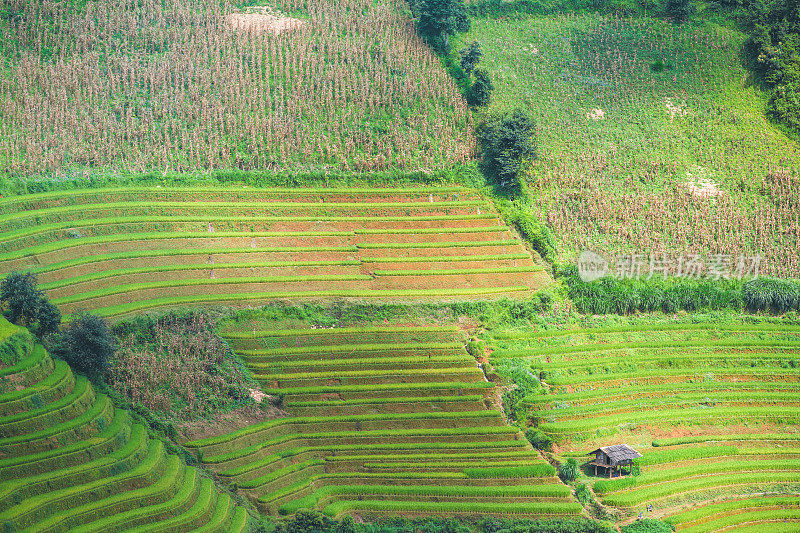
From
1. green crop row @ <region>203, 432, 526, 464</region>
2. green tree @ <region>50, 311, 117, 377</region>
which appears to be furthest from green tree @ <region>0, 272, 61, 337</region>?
green crop row @ <region>203, 432, 526, 464</region>

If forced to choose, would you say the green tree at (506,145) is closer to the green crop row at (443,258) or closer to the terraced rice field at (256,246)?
the terraced rice field at (256,246)

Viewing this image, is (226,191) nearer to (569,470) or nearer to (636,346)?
(636,346)

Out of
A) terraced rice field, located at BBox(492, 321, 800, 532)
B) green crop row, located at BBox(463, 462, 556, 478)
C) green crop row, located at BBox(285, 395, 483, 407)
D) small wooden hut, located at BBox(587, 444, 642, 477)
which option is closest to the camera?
green crop row, located at BBox(463, 462, 556, 478)

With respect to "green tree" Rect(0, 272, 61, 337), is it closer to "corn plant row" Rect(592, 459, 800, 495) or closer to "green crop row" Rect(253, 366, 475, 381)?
"green crop row" Rect(253, 366, 475, 381)

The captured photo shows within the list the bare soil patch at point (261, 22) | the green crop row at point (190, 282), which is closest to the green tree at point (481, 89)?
the bare soil patch at point (261, 22)

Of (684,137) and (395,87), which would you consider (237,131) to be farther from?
(684,137)

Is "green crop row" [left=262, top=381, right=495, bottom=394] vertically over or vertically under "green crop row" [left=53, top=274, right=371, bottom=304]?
under

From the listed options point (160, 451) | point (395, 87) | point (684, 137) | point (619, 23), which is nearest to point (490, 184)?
point (395, 87)
